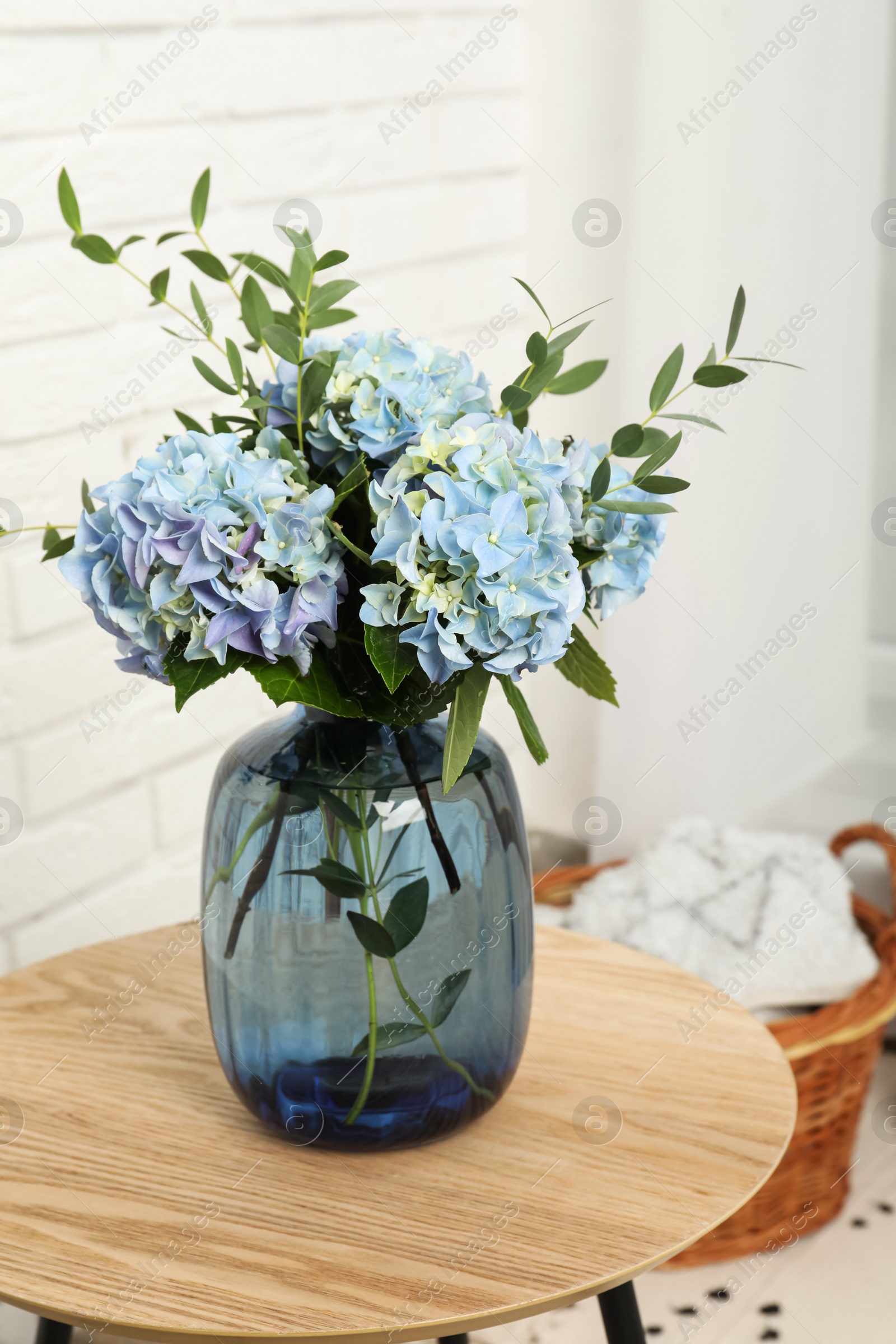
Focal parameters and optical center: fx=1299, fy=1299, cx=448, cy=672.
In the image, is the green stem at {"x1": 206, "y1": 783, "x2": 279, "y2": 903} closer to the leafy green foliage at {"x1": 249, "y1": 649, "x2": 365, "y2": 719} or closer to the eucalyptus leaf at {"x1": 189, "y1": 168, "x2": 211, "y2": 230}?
the leafy green foliage at {"x1": 249, "y1": 649, "x2": 365, "y2": 719}

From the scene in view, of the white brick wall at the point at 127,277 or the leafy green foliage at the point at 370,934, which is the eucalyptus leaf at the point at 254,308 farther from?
the white brick wall at the point at 127,277

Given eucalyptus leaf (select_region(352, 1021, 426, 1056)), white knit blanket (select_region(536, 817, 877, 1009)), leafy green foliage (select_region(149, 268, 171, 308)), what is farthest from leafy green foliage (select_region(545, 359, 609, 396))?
white knit blanket (select_region(536, 817, 877, 1009))

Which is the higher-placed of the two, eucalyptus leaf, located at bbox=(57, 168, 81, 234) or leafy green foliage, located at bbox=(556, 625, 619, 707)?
eucalyptus leaf, located at bbox=(57, 168, 81, 234)

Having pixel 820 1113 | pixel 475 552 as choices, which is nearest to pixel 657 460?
pixel 475 552

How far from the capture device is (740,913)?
59.0 inches

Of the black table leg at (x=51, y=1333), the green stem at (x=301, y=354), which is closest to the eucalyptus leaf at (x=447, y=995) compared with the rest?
the green stem at (x=301, y=354)

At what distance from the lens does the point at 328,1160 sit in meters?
0.73

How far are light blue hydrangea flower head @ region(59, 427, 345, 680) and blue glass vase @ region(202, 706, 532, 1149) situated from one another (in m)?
0.09

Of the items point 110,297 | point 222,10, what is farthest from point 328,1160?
point 222,10

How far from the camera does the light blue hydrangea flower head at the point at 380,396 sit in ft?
2.10

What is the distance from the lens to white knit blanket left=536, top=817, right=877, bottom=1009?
1.40 meters

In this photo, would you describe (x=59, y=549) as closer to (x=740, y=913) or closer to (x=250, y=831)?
(x=250, y=831)

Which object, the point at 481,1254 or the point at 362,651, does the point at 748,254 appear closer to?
the point at 362,651

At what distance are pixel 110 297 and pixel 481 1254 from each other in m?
0.87
